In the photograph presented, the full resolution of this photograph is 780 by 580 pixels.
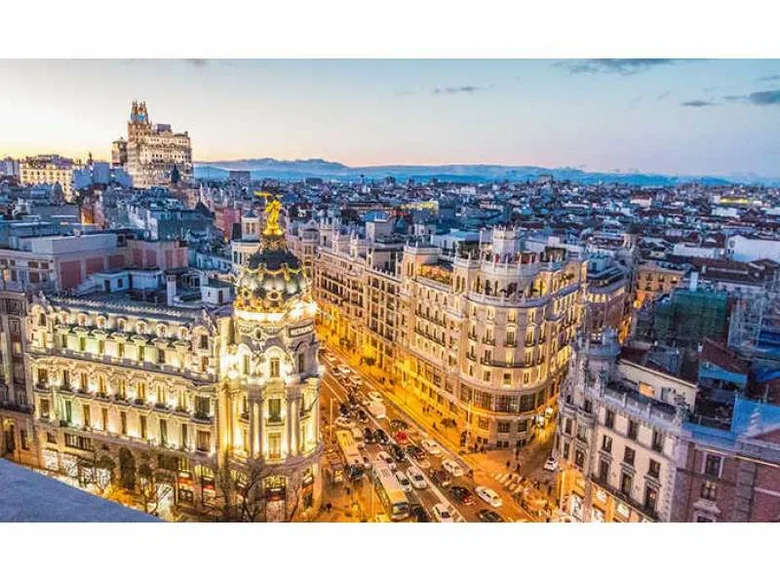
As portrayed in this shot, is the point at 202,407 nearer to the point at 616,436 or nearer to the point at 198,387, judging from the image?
the point at 198,387

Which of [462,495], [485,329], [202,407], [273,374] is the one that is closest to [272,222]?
[273,374]

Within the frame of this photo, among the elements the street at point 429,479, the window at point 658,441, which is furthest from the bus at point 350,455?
the window at point 658,441

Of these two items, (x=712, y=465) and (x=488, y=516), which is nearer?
(x=712, y=465)

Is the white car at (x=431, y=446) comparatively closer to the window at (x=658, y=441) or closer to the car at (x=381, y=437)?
the car at (x=381, y=437)

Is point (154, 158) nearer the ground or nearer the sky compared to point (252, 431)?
nearer the sky

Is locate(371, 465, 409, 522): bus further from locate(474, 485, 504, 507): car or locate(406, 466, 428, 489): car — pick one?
locate(474, 485, 504, 507): car
